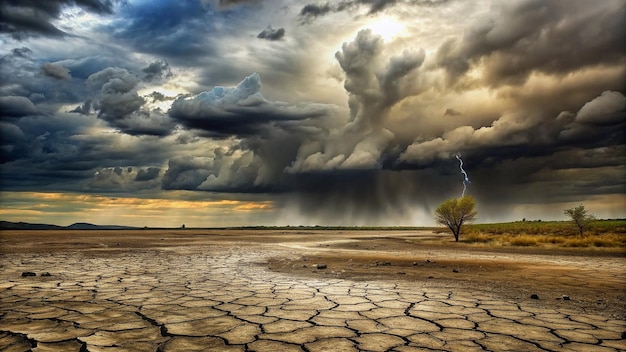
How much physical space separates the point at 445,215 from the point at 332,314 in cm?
2558

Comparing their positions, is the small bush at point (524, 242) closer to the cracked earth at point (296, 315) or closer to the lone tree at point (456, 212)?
the lone tree at point (456, 212)

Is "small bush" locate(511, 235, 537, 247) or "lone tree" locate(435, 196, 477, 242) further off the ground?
"lone tree" locate(435, 196, 477, 242)

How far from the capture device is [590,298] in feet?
17.1

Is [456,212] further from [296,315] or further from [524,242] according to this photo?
Answer: [296,315]

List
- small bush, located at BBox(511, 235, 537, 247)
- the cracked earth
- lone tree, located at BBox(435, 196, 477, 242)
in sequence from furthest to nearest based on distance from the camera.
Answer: lone tree, located at BBox(435, 196, 477, 242), small bush, located at BBox(511, 235, 537, 247), the cracked earth

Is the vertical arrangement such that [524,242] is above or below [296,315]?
above

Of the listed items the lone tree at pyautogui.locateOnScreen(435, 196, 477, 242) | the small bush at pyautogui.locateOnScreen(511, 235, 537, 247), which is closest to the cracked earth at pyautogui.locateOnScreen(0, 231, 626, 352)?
the small bush at pyautogui.locateOnScreen(511, 235, 537, 247)

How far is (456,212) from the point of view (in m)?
27.2

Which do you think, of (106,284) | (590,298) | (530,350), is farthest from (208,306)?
(590,298)

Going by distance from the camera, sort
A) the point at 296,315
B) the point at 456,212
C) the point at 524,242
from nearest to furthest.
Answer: the point at 296,315 → the point at 524,242 → the point at 456,212

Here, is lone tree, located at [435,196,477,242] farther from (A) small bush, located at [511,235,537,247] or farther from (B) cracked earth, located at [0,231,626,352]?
(B) cracked earth, located at [0,231,626,352]

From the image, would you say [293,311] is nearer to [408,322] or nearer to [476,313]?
[408,322]

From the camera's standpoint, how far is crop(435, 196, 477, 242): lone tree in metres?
26.6

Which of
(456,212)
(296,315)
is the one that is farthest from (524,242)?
(296,315)
